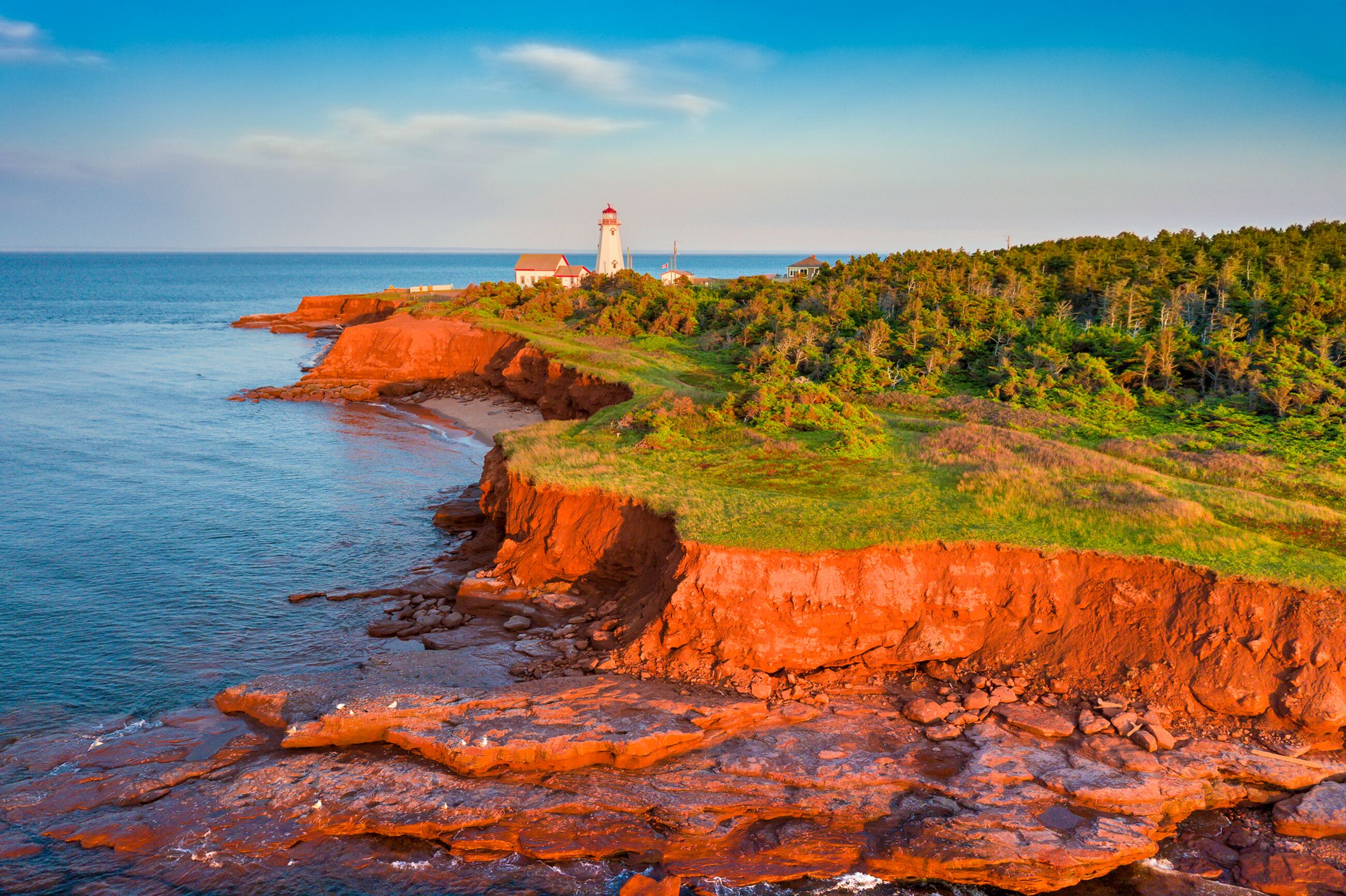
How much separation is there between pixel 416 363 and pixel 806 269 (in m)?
38.8

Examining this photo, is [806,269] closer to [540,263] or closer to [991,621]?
[540,263]

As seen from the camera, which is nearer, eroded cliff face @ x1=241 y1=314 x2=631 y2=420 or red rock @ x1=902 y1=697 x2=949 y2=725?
red rock @ x1=902 y1=697 x2=949 y2=725

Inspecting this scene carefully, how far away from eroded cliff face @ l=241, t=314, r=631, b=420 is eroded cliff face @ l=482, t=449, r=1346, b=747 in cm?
3110

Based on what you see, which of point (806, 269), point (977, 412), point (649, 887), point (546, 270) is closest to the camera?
point (649, 887)

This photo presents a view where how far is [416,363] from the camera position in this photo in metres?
57.9

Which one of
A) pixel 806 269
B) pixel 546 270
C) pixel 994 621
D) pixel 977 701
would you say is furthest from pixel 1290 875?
pixel 546 270

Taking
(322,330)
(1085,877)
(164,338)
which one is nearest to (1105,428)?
(1085,877)

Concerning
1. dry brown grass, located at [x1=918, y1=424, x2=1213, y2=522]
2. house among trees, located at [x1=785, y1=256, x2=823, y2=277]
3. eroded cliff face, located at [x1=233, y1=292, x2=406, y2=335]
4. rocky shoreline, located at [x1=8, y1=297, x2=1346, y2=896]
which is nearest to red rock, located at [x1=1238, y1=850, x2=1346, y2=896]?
rocky shoreline, located at [x1=8, y1=297, x2=1346, y2=896]

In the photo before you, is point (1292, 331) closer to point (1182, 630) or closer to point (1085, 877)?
point (1182, 630)

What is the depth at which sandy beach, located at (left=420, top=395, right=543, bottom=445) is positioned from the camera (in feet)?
145

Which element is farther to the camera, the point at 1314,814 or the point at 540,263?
the point at 540,263

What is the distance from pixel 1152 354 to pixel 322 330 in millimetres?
80626

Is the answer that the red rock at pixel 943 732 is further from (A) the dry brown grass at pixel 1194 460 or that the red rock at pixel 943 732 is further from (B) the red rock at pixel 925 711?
(A) the dry brown grass at pixel 1194 460

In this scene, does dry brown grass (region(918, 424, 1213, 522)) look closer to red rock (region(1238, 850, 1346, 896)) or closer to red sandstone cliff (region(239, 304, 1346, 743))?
red sandstone cliff (region(239, 304, 1346, 743))
